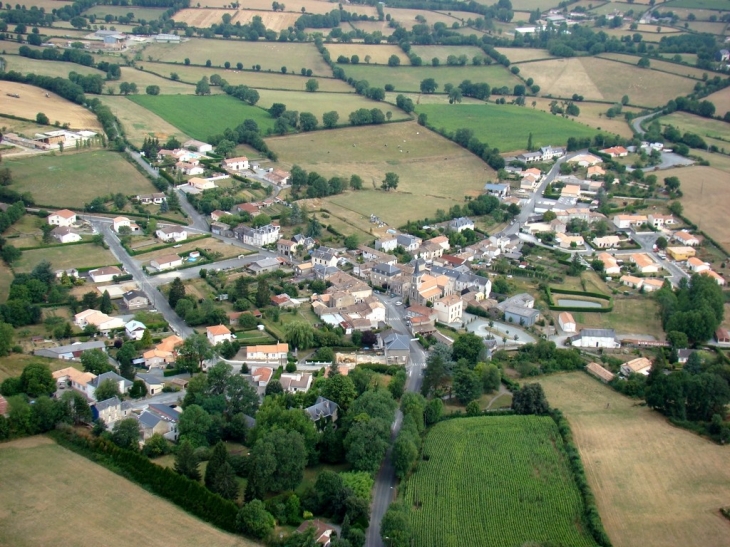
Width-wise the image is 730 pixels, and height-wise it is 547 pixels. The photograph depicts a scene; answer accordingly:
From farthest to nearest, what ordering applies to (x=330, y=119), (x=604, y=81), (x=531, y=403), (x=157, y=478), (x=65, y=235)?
1. (x=604, y=81)
2. (x=330, y=119)
3. (x=65, y=235)
4. (x=531, y=403)
5. (x=157, y=478)

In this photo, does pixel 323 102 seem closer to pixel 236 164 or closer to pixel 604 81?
pixel 236 164

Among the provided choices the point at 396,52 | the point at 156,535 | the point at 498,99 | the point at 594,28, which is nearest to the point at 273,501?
the point at 156,535

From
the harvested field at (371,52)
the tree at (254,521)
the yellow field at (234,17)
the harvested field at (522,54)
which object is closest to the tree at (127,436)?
the tree at (254,521)

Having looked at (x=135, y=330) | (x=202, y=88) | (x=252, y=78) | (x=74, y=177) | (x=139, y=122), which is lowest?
(x=135, y=330)

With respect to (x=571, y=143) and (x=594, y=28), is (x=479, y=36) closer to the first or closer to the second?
(x=594, y=28)

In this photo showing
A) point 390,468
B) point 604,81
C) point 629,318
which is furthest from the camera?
point 604,81

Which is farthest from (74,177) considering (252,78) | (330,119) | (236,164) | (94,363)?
(252,78)

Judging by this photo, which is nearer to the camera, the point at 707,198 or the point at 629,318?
the point at 629,318

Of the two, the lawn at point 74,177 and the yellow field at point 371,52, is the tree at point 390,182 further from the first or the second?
the yellow field at point 371,52
